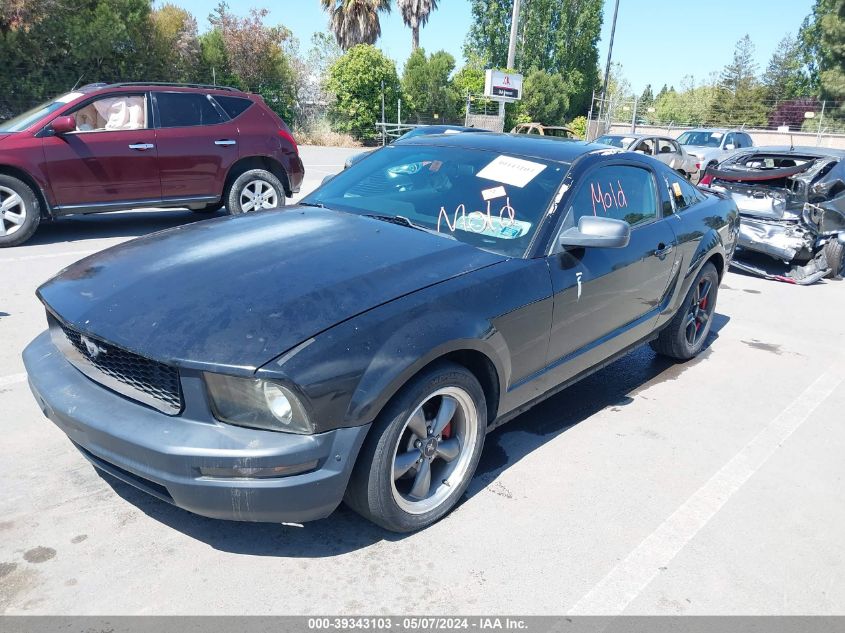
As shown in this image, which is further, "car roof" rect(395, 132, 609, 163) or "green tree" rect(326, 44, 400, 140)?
"green tree" rect(326, 44, 400, 140)

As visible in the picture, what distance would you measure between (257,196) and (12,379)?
16.3ft

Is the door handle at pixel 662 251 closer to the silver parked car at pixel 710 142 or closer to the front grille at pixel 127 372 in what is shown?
the front grille at pixel 127 372

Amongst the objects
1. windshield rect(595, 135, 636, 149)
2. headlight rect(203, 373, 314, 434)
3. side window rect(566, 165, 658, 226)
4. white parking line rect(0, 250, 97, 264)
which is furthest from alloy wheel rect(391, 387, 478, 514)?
windshield rect(595, 135, 636, 149)

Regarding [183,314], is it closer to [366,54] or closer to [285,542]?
[285,542]

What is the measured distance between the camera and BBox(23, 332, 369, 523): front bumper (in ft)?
7.27

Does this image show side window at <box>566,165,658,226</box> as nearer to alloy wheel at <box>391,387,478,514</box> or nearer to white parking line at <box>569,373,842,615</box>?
alloy wheel at <box>391,387,478,514</box>

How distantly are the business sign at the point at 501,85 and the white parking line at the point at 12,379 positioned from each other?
85.6 feet

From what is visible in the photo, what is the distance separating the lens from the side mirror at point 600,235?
126 inches

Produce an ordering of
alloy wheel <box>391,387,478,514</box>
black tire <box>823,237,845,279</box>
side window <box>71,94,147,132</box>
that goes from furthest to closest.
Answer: black tire <box>823,237,845,279</box>
side window <box>71,94,147,132</box>
alloy wheel <box>391,387,478,514</box>

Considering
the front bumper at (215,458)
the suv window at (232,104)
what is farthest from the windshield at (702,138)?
the front bumper at (215,458)

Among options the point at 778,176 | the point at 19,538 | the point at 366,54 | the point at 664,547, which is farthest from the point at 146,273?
the point at 366,54

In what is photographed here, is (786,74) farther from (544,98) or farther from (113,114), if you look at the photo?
(113,114)

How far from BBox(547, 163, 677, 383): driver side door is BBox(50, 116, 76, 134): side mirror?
5.97 m

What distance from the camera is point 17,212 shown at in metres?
A: 7.11
